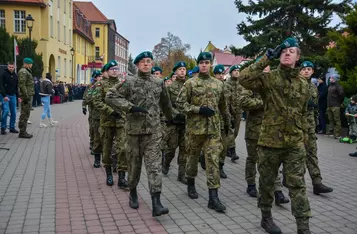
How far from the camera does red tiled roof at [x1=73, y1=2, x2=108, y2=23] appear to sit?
8481cm

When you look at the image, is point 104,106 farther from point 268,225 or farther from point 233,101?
point 268,225

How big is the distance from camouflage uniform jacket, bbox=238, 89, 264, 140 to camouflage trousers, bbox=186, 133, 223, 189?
1.97 ft

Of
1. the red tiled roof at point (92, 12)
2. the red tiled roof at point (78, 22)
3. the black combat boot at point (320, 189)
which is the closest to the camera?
the black combat boot at point (320, 189)

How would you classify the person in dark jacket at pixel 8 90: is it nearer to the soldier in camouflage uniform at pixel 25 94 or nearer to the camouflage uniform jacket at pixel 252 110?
the soldier in camouflage uniform at pixel 25 94

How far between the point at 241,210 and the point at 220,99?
165 cm

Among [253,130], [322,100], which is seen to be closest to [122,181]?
[253,130]

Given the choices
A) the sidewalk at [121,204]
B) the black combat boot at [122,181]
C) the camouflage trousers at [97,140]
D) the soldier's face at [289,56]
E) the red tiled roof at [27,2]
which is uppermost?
the red tiled roof at [27,2]

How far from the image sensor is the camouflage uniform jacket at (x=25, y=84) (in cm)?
1208

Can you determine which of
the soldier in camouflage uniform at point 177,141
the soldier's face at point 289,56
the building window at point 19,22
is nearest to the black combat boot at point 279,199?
the soldier in camouflage uniform at point 177,141

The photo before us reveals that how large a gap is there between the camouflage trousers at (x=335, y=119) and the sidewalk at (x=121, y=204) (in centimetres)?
445

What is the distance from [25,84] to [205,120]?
8244 millimetres

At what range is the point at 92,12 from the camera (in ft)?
285

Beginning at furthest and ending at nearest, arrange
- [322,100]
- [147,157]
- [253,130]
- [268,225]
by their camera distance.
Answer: [322,100], [253,130], [147,157], [268,225]

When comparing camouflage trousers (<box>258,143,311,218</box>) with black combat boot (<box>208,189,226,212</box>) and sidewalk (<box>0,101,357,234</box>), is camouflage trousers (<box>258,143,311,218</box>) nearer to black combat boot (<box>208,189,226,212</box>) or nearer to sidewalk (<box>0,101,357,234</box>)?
sidewalk (<box>0,101,357,234</box>)
